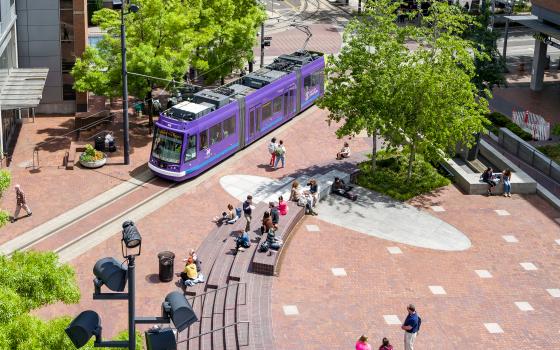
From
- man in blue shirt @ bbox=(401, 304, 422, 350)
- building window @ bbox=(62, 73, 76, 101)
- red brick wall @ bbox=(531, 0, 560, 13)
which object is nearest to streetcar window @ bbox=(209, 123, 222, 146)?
building window @ bbox=(62, 73, 76, 101)

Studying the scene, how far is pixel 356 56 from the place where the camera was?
3900 centimetres

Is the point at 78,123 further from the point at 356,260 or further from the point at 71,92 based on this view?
the point at 356,260

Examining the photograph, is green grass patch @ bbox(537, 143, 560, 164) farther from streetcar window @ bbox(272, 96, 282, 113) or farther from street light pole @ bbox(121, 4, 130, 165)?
street light pole @ bbox(121, 4, 130, 165)

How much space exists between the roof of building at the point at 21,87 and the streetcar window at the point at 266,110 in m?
12.1

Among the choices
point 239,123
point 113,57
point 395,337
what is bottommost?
point 395,337

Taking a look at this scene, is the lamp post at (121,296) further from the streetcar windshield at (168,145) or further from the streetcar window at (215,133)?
the streetcar window at (215,133)

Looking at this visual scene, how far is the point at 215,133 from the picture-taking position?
4059 cm

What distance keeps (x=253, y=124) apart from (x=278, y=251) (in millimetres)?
14403

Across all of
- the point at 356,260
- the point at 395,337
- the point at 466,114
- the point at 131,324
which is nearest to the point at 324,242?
the point at 356,260

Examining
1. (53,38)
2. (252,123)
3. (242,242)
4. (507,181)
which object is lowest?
(242,242)

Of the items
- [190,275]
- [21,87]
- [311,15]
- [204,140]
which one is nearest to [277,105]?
[204,140]

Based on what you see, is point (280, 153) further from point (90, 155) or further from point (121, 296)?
point (121, 296)

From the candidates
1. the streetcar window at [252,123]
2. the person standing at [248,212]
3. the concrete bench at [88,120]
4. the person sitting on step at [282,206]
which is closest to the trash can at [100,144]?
the concrete bench at [88,120]

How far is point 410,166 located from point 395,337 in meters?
14.7
